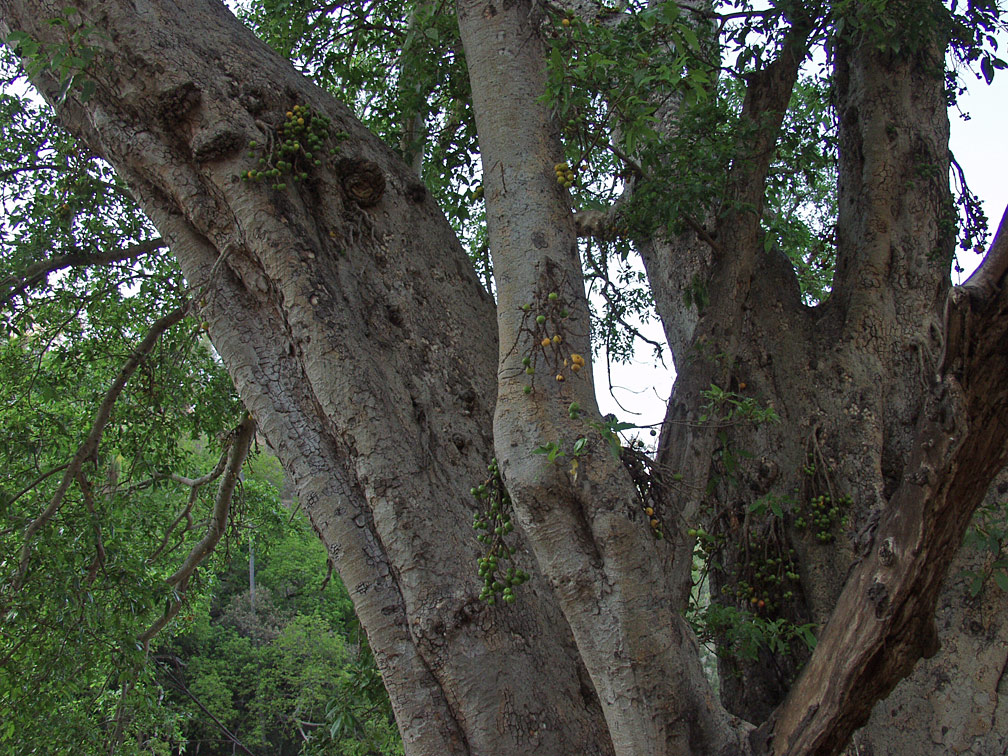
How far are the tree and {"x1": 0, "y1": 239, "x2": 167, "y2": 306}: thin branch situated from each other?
Result: 4.65ft

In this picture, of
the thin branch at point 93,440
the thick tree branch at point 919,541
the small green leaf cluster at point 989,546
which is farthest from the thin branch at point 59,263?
the small green leaf cluster at point 989,546

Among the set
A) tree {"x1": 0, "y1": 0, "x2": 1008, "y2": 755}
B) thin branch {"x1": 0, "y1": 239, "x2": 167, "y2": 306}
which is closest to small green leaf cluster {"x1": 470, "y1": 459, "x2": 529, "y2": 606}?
tree {"x1": 0, "y1": 0, "x2": 1008, "y2": 755}

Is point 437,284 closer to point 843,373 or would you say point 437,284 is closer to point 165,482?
point 843,373

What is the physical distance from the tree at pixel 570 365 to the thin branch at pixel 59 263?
1.42m

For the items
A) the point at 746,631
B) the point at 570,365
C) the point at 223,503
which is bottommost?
the point at 746,631

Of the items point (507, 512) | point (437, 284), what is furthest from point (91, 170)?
point (507, 512)

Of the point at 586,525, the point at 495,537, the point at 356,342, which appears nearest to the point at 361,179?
the point at 356,342

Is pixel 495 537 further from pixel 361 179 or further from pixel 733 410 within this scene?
pixel 361 179

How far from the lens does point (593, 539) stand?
6.48ft

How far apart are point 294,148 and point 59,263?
2.26m

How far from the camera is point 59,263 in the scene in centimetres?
419

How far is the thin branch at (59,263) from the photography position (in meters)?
4.08

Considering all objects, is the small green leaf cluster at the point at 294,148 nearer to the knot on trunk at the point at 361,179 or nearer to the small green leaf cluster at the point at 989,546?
the knot on trunk at the point at 361,179

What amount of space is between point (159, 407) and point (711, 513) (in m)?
3.15
